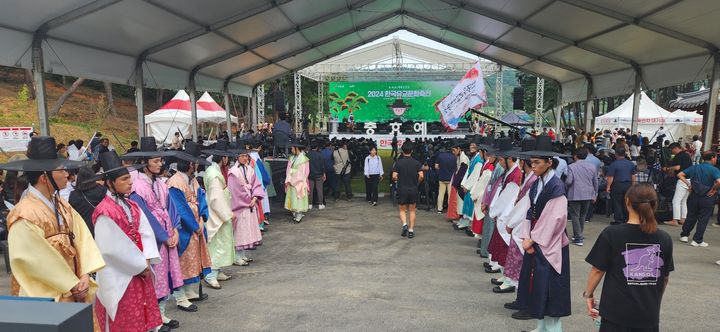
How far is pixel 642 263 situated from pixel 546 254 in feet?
3.09

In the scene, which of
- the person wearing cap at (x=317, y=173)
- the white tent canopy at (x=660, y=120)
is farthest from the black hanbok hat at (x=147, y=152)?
the white tent canopy at (x=660, y=120)

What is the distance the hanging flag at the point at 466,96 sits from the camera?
8.97 m

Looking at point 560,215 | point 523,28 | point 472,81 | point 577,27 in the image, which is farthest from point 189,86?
point 560,215

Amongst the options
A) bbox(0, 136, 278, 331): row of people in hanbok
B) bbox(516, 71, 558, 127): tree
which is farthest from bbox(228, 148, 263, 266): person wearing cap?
bbox(516, 71, 558, 127): tree

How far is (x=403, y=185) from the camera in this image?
6.96 meters

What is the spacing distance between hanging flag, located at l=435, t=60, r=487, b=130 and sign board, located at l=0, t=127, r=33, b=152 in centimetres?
1076

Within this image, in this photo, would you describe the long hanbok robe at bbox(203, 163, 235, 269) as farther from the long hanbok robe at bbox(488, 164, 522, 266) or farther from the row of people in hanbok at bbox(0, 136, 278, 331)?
the long hanbok robe at bbox(488, 164, 522, 266)

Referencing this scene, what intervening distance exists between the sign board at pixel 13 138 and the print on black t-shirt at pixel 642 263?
43.4ft

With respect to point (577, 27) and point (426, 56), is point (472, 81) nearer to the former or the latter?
point (577, 27)

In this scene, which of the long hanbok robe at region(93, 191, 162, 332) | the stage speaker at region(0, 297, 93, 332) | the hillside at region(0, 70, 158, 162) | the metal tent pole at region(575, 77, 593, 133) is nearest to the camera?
the stage speaker at region(0, 297, 93, 332)

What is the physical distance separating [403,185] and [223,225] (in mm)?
3079

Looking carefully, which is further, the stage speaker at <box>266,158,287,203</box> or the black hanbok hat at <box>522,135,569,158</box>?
the stage speaker at <box>266,158,287,203</box>

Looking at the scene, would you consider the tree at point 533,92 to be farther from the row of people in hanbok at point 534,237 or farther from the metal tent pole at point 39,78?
the metal tent pole at point 39,78

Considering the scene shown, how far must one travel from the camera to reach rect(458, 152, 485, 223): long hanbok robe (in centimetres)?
670
